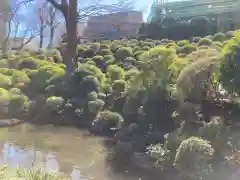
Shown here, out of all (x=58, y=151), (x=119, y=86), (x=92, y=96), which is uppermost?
(x=119, y=86)

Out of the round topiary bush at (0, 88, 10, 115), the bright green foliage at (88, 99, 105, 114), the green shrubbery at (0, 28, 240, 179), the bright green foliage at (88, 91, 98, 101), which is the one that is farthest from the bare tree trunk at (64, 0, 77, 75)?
the bright green foliage at (88, 99, 105, 114)

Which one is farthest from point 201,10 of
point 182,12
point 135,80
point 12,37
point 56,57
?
point 135,80

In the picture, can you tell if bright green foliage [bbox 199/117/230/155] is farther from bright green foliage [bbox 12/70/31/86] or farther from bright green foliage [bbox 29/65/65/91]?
bright green foliage [bbox 12/70/31/86]

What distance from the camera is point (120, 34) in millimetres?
39688

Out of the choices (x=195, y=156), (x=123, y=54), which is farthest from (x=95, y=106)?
(x=123, y=54)

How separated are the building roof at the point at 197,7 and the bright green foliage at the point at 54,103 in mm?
20213

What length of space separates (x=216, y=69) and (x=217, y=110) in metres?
0.95

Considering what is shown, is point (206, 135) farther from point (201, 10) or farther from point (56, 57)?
point (201, 10)

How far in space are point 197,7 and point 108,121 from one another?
89.1ft

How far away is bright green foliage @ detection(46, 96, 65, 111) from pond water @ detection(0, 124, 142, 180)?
850 mm

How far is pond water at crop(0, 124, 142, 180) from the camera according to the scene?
7.64 metres

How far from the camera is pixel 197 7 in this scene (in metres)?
35.1

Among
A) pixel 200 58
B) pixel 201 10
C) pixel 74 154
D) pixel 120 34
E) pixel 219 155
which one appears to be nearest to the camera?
pixel 219 155

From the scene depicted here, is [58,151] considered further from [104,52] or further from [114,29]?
[114,29]
